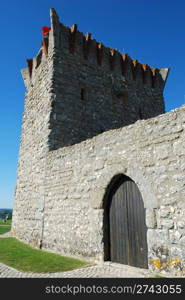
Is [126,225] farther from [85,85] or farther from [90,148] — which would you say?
[85,85]

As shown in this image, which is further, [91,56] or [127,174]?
[91,56]

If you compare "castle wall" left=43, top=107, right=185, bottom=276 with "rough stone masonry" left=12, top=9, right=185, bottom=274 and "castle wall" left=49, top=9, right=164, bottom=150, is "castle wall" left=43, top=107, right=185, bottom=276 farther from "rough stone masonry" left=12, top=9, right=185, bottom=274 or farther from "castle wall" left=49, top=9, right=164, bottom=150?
"castle wall" left=49, top=9, right=164, bottom=150

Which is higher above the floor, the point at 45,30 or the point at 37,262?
the point at 45,30

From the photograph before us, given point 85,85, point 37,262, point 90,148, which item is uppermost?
point 85,85

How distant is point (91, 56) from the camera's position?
10695mm

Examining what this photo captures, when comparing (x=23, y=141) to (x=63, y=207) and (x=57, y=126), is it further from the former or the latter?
(x=63, y=207)

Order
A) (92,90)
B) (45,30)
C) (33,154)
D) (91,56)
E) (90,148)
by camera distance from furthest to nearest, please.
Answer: (91,56)
(45,30)
(92,90)
(33,154)
(90,148)

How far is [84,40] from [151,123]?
687 centimetres

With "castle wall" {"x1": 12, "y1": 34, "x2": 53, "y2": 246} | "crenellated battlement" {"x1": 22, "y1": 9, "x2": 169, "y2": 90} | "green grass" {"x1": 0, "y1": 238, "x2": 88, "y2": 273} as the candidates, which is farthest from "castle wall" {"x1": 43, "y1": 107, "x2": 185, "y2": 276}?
"crenellated battlement" {"x1": 22, "y1": 9, "x2": 169, "y2": 90}

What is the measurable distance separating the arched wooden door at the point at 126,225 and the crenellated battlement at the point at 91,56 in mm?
6370

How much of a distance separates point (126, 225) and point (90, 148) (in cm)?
215

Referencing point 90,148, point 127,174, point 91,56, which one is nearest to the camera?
point 127,174

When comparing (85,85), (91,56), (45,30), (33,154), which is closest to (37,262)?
(33,154)

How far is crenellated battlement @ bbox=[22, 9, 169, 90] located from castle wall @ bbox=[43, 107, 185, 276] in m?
4.47
